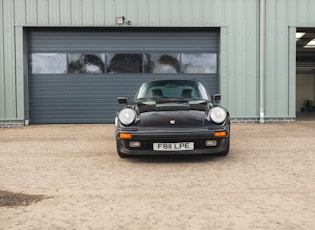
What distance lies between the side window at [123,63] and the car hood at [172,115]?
19.6 ft

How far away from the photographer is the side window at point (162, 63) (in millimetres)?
10461

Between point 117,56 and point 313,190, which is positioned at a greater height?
A: point 117,56

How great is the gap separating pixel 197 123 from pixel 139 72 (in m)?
6.51

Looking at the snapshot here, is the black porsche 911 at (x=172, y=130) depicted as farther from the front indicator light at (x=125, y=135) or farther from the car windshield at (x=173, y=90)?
the car windshield at (x=173, y=90)

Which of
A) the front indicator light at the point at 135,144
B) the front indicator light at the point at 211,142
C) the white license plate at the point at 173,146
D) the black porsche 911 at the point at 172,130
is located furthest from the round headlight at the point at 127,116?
the front indicator light at the point at 211,142

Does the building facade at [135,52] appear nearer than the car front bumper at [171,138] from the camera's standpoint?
No

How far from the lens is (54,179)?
3.58 m

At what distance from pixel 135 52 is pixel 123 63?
520 millimetres

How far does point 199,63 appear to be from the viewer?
1053 centimetres

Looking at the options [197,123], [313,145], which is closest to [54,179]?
[197,123]

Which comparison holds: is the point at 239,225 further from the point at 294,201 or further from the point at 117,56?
the point at 117,56

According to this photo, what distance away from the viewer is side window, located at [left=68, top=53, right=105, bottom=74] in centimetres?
1034

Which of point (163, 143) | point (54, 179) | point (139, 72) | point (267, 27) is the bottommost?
point (54, 179)

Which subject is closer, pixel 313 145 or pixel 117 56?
pixel 313 145
